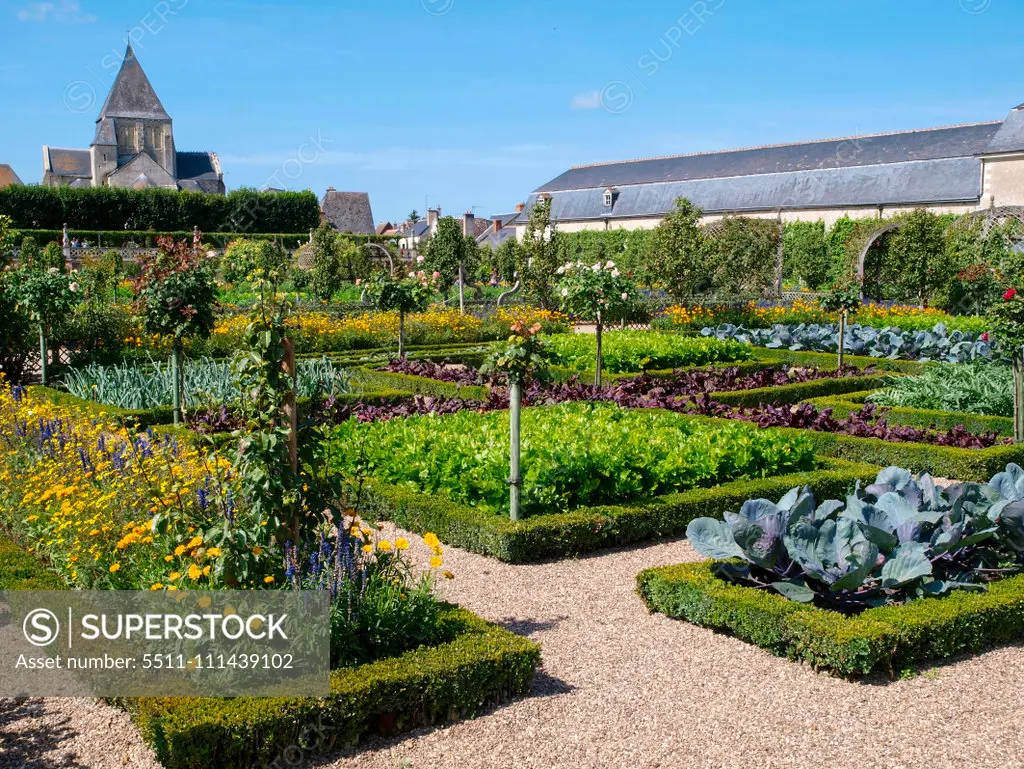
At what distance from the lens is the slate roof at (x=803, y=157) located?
38938 mm

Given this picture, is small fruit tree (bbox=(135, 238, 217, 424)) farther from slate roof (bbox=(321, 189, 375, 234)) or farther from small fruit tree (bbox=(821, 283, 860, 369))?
slate roof (bbox=(321, 189, 375, 234))

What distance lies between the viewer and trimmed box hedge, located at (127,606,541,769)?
3.27m

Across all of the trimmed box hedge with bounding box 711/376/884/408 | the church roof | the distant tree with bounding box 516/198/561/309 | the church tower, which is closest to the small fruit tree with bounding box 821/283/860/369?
the trimmed box hedge with bounding box 711/376/884/408

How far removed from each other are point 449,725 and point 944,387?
8227 millimetres

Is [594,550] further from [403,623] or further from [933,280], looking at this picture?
[933,280]

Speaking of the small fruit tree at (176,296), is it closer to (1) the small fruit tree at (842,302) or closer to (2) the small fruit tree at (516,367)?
(2) the small fruit tree at (516,367)

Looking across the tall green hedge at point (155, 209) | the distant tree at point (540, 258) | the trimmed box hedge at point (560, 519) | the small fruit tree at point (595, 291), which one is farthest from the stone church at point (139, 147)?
the trimmed box hedge at point (560, 519)

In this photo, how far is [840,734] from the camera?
3.67 meters

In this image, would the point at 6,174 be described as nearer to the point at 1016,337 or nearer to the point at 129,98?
the point at 129,98

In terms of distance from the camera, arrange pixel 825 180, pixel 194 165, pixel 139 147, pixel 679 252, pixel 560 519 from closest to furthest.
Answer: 1. pixel 560 519
2. pixel 679 252
3. pixel 825 180
4. pixel 139 147
5. pixel 194 165

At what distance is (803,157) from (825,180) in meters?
2.70

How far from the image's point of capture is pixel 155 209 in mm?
45406

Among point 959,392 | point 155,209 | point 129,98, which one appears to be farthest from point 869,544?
point 129,98

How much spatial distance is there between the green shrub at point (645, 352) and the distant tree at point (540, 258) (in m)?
6.60
